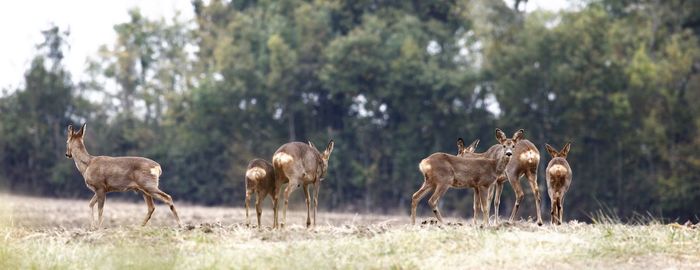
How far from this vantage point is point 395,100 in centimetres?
5312


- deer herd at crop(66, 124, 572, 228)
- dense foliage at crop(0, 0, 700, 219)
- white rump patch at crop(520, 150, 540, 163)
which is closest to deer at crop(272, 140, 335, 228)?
deer herd at crop(66, 124, 572, 228)

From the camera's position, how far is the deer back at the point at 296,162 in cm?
1858

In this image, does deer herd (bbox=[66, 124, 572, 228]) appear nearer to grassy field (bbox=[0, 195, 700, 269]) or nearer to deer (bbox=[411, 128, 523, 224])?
deer (bbox=[411, 128, 523, 224])

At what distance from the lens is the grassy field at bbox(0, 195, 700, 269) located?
14289mm

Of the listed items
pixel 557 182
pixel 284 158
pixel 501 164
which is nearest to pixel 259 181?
pixel 284 158

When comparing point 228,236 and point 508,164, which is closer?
point 228,236

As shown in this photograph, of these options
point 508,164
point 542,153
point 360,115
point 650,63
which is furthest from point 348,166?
point 508,164

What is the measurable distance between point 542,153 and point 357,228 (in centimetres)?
3187

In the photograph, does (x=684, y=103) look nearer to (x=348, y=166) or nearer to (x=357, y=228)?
(x=348, y=166)

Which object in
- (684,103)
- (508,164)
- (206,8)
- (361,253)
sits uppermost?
(206,8)

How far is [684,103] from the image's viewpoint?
162 feet

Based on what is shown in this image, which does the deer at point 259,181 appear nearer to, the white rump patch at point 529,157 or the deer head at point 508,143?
the deer head at point 508,143

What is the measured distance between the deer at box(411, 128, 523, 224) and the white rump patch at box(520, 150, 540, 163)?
0.59 m

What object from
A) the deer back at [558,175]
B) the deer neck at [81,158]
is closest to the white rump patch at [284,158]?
the deer neck at [81,158]
